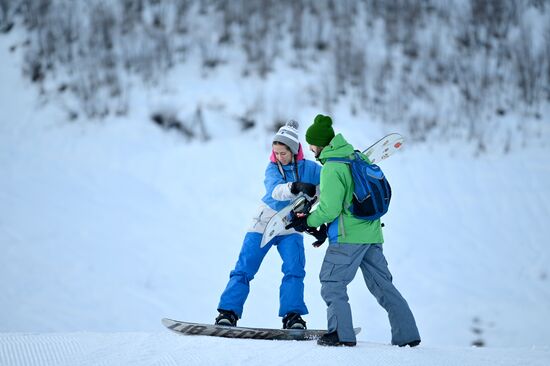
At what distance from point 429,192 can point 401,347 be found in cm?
605

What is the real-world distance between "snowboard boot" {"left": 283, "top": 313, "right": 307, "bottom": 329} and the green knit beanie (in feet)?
4.05

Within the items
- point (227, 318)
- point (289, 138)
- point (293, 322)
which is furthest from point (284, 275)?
point (289, 138)

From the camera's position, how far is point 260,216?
13.4ft

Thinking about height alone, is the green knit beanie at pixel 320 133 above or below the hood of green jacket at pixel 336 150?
above

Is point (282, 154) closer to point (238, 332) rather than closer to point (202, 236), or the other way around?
point (238, 332)

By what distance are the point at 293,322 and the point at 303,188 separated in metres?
0.96

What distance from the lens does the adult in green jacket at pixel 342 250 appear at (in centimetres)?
334

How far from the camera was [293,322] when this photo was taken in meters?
3.92

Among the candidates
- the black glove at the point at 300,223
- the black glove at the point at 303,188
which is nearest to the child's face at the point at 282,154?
the black glove at the point at 303,188

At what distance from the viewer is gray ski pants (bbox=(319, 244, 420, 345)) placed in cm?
337

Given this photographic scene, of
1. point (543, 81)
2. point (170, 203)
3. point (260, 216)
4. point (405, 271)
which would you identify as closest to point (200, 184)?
point (170, 203)

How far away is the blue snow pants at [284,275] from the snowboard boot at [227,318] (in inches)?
1.1

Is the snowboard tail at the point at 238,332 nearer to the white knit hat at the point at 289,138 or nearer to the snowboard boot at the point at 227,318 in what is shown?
the snowboard boot at the point at 227,318

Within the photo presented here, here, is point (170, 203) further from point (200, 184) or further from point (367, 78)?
point (367, 78)
